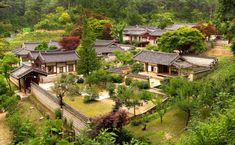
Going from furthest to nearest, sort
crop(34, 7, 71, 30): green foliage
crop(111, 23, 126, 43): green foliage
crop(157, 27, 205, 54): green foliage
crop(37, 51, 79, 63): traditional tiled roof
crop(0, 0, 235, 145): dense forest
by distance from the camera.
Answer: crop(34, 7, 71, 30): green foliage → crop(111, 23, 126, 43): green foliage → crop(157, 27, 205, 54): green foliage → crop(37, 51, 79, 63): traditional tiled roof → crop(0, 0, 235, 145): dense forest

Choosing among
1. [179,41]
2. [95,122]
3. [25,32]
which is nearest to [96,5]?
[25,32]

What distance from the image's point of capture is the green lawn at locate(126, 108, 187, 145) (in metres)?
17.4

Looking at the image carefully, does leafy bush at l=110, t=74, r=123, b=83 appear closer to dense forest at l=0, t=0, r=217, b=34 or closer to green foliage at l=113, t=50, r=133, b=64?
green foliage at l=113, t=50, r=133, b=64

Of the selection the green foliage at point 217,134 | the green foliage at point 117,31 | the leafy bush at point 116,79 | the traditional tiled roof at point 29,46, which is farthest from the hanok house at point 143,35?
the green foliage at point 217,134

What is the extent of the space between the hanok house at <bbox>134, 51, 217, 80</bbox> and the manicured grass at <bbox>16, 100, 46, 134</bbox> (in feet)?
44.4

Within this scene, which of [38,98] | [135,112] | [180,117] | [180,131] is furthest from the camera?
[38,98]

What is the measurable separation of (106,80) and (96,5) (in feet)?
127

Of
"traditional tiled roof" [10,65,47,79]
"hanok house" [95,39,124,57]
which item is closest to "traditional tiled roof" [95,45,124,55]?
"hanok house" [95,39,124,57]

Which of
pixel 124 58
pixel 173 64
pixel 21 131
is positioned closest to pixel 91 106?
pixel 21 131

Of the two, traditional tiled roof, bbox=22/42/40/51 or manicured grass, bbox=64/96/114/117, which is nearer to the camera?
manicured grass, bbox=64/96/114/117

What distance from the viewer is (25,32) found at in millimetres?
61688

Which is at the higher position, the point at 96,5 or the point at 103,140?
the point at 96,5

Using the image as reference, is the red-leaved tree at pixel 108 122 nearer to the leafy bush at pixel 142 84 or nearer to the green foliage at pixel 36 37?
the leafy bush at pixel 142 84

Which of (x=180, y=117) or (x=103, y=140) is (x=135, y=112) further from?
(x=103, y=140)
